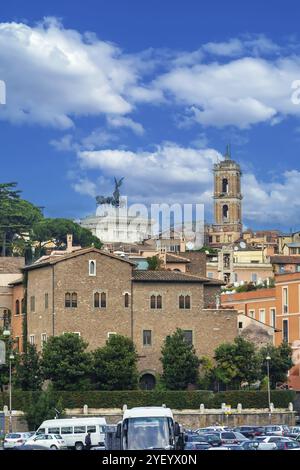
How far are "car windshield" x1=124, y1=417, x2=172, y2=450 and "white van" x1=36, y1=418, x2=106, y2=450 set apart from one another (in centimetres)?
2237

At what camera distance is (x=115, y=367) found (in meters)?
88.4

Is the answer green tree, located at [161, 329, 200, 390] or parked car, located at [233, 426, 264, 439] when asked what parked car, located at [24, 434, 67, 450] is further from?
green tree, located at [161, 329, 200, 390]

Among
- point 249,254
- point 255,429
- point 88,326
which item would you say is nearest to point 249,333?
point 88,326

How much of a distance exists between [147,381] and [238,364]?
7.37 metres

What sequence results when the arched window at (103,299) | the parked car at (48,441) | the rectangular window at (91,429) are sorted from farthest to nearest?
the arched window at (103,299)
the rectangular window at (91,429)
the parked car at (48,441)

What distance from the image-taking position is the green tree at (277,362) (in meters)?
94.9

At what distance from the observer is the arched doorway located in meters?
94.6

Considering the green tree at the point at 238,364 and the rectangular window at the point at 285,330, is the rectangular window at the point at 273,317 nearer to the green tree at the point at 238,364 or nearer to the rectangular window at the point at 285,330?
the rectangular window at the point at 285,330

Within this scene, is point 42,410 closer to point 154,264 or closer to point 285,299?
point 154,264

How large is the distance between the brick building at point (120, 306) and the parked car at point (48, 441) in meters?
31.6

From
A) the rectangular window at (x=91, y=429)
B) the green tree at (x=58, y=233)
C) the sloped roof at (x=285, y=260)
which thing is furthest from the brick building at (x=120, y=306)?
the green tree at (x=58, y=233)

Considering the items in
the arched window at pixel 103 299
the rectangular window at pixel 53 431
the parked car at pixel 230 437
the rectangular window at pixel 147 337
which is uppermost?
the arched window at pixel 103 299
